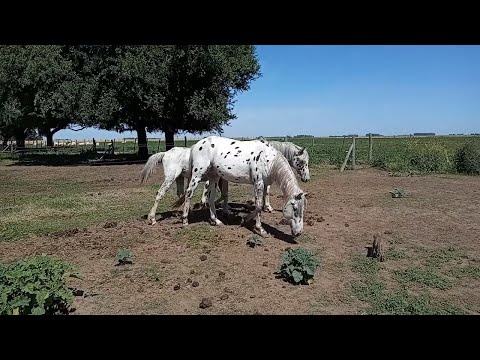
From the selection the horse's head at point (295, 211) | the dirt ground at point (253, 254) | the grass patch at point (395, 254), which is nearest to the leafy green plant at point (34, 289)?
the dirt ground at point (253, 254)

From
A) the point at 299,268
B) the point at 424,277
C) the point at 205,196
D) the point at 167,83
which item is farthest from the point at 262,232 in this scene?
the point at 167,83

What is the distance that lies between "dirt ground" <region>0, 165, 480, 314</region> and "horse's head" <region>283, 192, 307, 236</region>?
1.07 ft

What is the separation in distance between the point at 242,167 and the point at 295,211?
1826 mm

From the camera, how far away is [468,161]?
19.1m

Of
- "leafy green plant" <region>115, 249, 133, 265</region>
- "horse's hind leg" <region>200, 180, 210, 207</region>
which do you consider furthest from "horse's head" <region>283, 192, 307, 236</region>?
"horse's hind leg" <region>200, 180, 210, 207</region>

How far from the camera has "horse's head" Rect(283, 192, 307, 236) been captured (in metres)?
7.64

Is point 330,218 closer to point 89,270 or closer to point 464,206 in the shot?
point 464,206

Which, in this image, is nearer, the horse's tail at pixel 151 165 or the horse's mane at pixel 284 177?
the horse's mane at pixel 284 177

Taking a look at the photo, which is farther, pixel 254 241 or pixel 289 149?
pixel 289 149

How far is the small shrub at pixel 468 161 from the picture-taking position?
18.9 meters

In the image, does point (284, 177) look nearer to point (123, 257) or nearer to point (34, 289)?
point (123, 257)

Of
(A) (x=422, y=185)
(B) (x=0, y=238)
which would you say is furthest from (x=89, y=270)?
(A) (x=422, y=185)

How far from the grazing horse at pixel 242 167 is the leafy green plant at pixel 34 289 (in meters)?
4.48

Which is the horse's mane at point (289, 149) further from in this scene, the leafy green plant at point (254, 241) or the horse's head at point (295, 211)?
the leafy green plant at point (254, 241)
